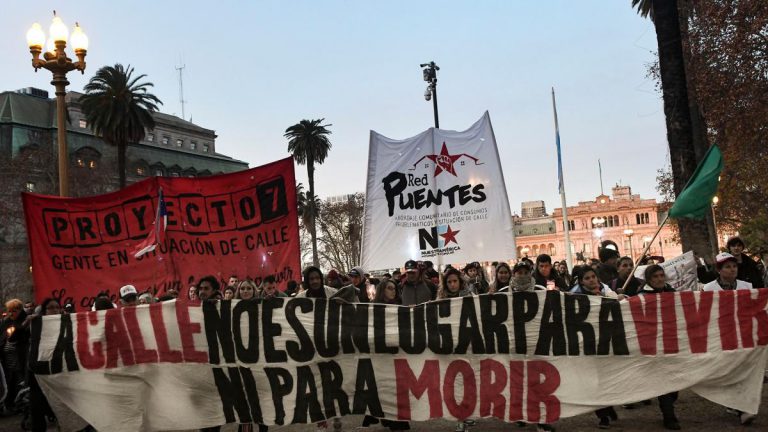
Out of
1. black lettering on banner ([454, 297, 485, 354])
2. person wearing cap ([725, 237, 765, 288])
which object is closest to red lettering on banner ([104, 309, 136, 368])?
black lettering on banner ([454, 297, 485, 354])

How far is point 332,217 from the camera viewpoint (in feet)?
221

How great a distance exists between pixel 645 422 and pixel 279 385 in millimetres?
3531

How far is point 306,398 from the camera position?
6.44 metres

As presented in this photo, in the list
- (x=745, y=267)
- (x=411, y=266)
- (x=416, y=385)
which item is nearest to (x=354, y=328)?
(x=416, y=385)

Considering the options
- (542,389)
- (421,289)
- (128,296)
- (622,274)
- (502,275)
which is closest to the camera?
(542,389)

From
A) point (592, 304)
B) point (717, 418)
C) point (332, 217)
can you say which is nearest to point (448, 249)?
point (592, 304)

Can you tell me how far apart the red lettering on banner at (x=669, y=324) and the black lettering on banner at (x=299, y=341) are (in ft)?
10.7

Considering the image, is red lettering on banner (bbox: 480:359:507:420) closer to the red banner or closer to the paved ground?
the paved ground

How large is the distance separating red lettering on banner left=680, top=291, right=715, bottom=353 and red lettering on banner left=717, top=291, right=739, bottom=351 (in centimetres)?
9

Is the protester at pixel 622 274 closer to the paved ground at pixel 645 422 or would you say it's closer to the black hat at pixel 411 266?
the paved ground at pixel 645 422

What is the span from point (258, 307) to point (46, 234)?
10.8ft

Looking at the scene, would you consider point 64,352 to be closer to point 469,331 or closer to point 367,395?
point 367,395

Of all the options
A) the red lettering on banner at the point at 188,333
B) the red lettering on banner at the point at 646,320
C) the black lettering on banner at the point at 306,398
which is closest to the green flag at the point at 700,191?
the red lettering on banner at the point at 646,320

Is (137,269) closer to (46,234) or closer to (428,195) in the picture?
(46,234)
